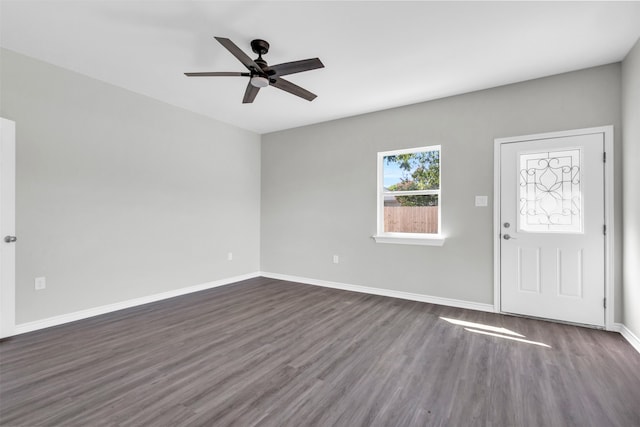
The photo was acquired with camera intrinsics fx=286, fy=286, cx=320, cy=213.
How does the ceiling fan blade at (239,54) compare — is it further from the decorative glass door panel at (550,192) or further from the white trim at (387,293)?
the white trim at (387,293)

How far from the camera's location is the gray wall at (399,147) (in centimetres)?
324

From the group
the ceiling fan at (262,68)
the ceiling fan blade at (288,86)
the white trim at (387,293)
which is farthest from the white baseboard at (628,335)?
the ceiling fan blade at (288,86)

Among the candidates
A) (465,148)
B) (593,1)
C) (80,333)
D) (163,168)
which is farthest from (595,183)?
(80,333)

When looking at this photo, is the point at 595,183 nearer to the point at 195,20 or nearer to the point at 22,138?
the point at 195,20

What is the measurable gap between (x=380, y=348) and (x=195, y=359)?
5.23 feet

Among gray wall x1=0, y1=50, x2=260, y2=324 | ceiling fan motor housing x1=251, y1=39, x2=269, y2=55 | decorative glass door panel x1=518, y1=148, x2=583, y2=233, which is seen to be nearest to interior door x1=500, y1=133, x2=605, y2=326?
decorative glass door panel x1=518, y1=148, x2=583, y2=233

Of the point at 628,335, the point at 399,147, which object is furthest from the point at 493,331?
the point at 399,147

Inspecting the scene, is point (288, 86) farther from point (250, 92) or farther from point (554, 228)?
point (554, 228)

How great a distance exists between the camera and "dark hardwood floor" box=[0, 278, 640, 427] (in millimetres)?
1718

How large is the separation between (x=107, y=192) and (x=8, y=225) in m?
0.93

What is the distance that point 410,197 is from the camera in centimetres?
428

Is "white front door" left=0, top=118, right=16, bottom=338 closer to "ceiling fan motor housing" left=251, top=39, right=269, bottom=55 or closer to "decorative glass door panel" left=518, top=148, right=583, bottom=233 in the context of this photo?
"ceiling fan motor housing" left=251, top=39, right=269, bottom=55

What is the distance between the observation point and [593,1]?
6.98 feet

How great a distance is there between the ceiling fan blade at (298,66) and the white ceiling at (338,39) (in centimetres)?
37
